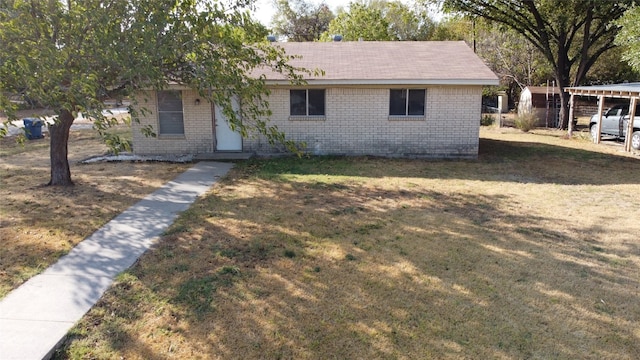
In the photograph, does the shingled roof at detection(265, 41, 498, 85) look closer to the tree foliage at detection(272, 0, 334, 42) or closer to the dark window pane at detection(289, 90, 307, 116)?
the dark window pane at detection(289, 90, 307, 116)

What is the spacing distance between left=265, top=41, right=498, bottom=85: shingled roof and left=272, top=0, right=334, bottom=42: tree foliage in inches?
997

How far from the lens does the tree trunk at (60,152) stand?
10.1m

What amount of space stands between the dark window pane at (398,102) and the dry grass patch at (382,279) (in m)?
4.20

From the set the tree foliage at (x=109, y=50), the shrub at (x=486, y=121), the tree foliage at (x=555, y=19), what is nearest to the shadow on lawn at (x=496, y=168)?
the tree foliage at (x=109, y=50)

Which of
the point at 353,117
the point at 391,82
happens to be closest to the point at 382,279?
the point at 391,82

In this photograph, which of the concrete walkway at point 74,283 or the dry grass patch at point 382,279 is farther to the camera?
the dry grass patch at point 382,279

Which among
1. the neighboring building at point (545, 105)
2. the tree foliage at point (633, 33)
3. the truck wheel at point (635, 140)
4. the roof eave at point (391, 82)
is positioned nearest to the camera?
the roof eave at point (391, 82)

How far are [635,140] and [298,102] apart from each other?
39.8ft

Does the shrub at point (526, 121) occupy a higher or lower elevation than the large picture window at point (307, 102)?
lower

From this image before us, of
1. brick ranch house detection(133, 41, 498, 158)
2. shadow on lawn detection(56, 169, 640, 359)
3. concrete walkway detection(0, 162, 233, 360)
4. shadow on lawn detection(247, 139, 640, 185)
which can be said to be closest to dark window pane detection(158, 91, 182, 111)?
brick ranch house detection(133, 41, 498, 158)

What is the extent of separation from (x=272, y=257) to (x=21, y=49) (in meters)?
4.71

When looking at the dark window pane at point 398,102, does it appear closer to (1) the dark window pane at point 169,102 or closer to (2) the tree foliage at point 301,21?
(1) the dark window pane at point 169,102

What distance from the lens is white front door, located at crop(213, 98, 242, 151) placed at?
14508 millimetres

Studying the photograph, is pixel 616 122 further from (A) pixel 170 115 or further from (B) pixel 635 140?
(A) pixel 170 115
